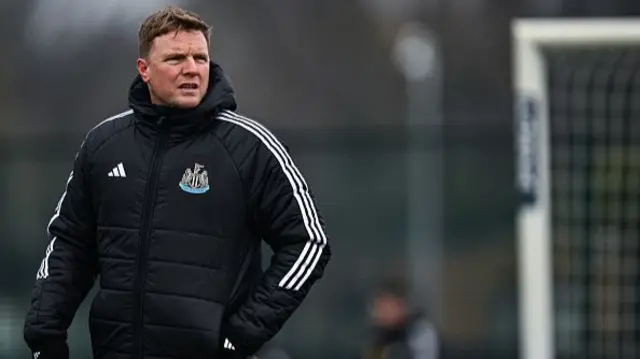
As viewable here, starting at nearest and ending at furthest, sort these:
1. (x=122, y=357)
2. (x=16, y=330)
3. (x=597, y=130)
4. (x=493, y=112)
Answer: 1. (x=122, y=357)
2. (x=597, y=130)
3. (x=16, y=330)
4. (x=493, y=112)

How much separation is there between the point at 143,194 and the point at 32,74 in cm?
1632

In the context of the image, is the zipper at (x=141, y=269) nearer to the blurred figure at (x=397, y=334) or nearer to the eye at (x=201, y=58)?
the eye at (x=201, y=58)

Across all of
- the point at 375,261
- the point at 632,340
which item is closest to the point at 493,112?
the point at 375,261

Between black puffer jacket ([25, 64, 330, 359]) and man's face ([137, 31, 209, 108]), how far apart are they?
33mm

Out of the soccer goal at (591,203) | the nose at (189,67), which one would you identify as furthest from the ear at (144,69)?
the soccer goal at (591,203)

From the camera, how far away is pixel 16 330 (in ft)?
53.8

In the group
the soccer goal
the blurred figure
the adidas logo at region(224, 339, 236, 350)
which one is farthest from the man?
the blurred figure

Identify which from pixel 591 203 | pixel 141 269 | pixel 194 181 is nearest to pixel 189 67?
pixel 194 181

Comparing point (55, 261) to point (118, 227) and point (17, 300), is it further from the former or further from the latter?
point (17, 300)

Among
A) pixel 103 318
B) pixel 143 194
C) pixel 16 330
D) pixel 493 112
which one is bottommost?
pixel 16 330

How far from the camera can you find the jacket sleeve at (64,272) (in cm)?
411

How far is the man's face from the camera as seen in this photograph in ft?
13.3

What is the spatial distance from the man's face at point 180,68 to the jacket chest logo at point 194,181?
0.51 ft

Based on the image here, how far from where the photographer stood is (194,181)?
159 inches
